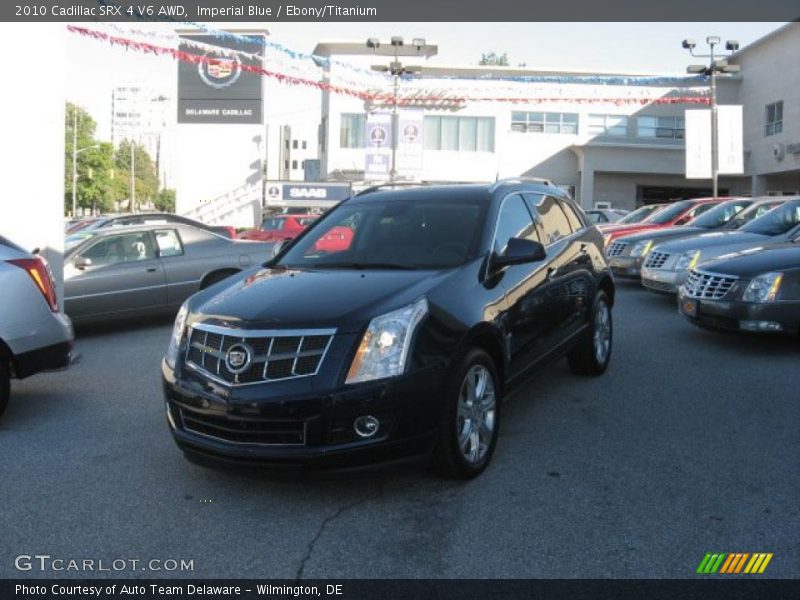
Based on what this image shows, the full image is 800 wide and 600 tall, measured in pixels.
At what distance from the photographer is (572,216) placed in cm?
677

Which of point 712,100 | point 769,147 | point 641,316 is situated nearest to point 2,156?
point 641,316

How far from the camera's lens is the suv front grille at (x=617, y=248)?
12773 millimetres

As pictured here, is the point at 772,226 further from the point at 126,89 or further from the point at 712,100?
the point at 126,89

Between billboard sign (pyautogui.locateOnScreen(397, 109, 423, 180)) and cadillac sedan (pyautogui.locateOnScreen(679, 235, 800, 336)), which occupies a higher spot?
billboard sign (pyautogui.locateOnScreen(397, 109, 423, 180))

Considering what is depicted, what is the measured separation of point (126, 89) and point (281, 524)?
12169 cm

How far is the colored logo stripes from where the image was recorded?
331cm

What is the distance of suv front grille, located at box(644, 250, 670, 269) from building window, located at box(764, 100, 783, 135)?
33960mm

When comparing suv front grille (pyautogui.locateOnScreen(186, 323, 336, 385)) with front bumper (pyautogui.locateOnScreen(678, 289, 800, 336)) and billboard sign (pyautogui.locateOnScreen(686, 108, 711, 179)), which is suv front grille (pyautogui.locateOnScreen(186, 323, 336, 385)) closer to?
front bumper (pyautogui.locateOnScreen(678, 289, 800, 336))

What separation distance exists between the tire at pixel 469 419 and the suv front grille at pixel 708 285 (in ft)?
13.3

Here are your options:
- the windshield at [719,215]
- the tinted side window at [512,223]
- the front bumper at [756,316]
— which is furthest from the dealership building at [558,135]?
the tinted side window at [512,223]

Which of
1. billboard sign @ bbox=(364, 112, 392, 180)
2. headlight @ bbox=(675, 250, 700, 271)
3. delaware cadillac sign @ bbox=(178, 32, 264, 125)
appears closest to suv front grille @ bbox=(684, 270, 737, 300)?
headlight @ bbox=(675, 250, 700, 271)

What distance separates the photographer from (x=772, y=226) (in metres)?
10.1

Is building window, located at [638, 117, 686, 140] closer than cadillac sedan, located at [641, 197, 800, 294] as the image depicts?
No

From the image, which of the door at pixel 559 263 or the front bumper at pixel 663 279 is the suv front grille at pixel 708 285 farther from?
the door at pixel 559 263
